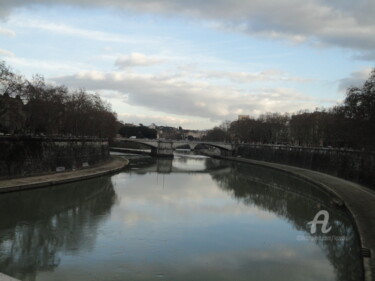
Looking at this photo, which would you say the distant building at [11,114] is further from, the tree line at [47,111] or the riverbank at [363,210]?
the riverbank at [363,210]

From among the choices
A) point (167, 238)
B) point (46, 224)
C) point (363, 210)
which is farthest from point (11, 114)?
point (363, 210)

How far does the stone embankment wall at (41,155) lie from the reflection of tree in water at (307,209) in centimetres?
1304

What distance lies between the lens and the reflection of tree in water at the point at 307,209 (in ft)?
38.3

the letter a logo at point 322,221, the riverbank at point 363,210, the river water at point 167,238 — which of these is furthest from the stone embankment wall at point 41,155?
the riverbank at point 363,210

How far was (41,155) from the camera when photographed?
90.2ft

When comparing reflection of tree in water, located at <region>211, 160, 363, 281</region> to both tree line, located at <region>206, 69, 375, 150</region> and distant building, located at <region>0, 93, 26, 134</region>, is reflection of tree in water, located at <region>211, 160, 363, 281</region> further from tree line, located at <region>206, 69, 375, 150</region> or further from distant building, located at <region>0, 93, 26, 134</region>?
distant building, located at <region>0, 93, 26, 134</region>

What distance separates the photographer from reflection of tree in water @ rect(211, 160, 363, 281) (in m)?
11.7

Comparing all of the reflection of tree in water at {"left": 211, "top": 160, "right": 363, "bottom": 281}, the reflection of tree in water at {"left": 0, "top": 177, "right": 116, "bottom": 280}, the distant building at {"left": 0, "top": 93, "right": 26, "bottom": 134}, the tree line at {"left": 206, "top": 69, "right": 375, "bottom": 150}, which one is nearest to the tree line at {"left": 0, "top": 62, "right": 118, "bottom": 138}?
the distant building at {"left": 0, "top": 93, "right": 26, "bottom": 134}

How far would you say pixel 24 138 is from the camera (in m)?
25.5

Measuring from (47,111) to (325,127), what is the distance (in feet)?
103

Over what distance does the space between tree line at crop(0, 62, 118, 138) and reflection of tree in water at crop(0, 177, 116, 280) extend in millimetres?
6438

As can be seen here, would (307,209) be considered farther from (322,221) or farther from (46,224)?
(46,224)

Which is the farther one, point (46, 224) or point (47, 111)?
point (47, 111)

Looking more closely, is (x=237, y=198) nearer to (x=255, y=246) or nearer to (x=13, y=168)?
(x=255, y=246)
